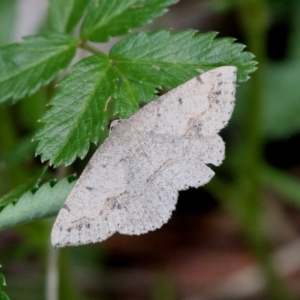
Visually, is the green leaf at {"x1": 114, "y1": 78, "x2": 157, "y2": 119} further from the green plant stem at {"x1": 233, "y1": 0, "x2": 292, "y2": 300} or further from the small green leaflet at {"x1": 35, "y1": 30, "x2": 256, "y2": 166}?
the green plant stem at {"x1": 233, "y1": 0, "x2": 292, "y2": 300}

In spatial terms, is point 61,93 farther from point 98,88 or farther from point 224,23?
point 224,23

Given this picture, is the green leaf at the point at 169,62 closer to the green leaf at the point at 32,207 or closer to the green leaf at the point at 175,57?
the green leaf at the point at 175,57

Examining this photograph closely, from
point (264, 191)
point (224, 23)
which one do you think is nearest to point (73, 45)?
point (264, 191)

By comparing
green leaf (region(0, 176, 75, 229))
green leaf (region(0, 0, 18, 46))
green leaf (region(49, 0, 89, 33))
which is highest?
green leaf (region(49, 0, 89, 33))

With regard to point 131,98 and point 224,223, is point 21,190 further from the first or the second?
point 224,223

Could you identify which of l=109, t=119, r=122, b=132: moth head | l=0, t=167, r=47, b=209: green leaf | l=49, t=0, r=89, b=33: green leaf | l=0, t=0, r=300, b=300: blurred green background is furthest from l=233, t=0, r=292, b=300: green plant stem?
l=0, t=167, r=47, b=209: green leaf

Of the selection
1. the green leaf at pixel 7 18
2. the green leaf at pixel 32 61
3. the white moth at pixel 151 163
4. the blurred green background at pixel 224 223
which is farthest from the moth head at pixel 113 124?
the green leaf at pixel 7 18

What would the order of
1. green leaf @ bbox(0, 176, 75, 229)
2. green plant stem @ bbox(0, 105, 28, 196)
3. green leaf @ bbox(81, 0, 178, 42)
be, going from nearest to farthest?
green leaf @ bbox(0, 176, 75, 229) < green leaf @ bbox(81, 0, 178, 42) < green plant stem @ bbox(0, 105, 28, 196)

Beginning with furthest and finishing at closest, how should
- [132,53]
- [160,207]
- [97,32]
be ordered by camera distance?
1. [97,32]
2. [132,53]
3. [160,207]
